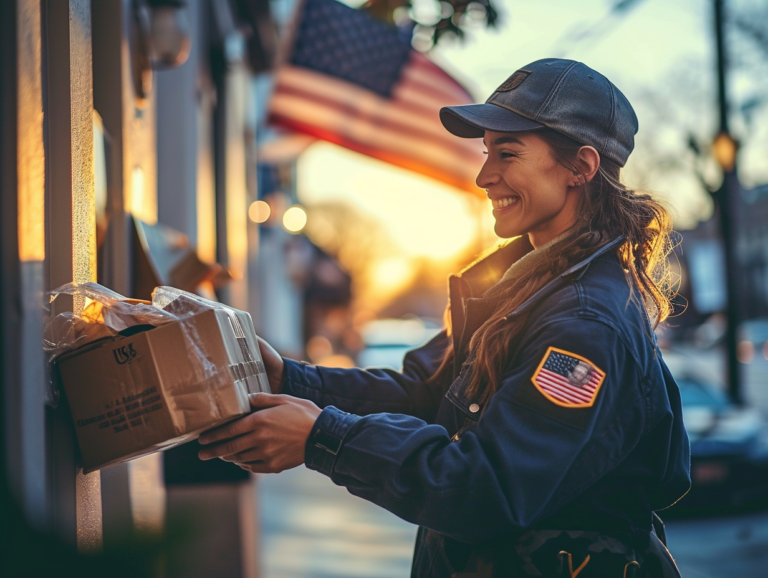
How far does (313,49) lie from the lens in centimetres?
793

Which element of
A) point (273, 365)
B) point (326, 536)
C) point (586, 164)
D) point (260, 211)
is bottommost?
point (326, 536)

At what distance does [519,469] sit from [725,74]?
459 inches

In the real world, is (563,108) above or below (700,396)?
above

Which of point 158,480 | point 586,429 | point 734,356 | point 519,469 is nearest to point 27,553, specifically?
point 519,469

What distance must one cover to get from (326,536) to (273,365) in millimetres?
4694

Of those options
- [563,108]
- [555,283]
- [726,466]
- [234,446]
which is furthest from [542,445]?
[726,466]

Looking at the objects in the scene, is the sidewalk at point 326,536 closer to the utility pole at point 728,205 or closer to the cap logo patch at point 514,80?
the cap logo patch at point 514,80

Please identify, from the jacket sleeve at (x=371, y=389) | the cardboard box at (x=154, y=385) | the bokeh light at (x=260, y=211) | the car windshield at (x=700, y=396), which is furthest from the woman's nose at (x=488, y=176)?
the bokeh light at (x=260, y=211)

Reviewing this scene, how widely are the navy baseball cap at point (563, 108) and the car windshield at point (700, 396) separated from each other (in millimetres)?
6408

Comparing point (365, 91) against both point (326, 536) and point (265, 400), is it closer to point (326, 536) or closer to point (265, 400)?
point (326, 536)

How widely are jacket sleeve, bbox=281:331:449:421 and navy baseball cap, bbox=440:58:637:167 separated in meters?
0.81

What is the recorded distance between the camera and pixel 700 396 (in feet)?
26.2

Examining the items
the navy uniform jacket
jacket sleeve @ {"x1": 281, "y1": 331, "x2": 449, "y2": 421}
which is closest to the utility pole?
jacket sleeve @ {"x1": 281, "y1": 331, "x2": 449, "y2": 421}

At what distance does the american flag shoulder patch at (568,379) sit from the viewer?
5.07 ft
